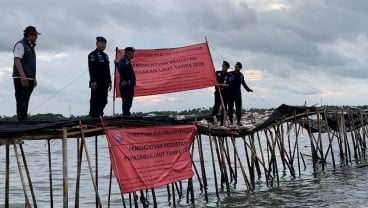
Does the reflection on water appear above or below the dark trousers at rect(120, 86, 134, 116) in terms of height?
below

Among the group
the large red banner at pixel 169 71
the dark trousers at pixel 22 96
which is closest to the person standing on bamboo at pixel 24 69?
the dark trousers at pixel 22 96

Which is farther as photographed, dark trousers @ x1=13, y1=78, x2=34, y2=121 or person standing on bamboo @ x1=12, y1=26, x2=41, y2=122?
dark trousers @ x1=13, y1=78, x2=34, y2=121

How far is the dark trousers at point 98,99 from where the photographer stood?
42.0 ft

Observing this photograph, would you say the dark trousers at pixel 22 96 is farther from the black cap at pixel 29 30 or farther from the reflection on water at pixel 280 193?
the reflection on water at pixel 280 193

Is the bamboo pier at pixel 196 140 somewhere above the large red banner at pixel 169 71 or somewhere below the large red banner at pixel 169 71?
below

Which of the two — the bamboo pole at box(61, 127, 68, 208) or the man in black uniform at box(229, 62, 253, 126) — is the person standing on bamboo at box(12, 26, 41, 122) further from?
the man in black uniform at box(229, 62, 253, 126)

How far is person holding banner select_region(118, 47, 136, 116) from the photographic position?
45.5ft

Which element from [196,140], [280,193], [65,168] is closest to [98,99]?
[65,168]

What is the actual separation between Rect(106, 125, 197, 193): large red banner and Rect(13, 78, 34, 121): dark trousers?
74.0 inches

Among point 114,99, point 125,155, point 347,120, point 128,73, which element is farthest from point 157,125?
point 347,120

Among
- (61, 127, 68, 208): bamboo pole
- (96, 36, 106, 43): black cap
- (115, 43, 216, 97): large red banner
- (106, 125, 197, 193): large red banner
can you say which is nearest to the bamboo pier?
(61, 127, 68, 208): bamboo pole

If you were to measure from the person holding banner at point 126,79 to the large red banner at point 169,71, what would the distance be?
4.46 feet

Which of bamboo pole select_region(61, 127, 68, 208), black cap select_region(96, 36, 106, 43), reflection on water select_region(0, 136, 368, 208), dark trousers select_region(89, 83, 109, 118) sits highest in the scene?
black cap select_region(96, 36, 106, 43)

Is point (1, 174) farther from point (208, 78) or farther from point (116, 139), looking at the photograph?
point (116, 139)
